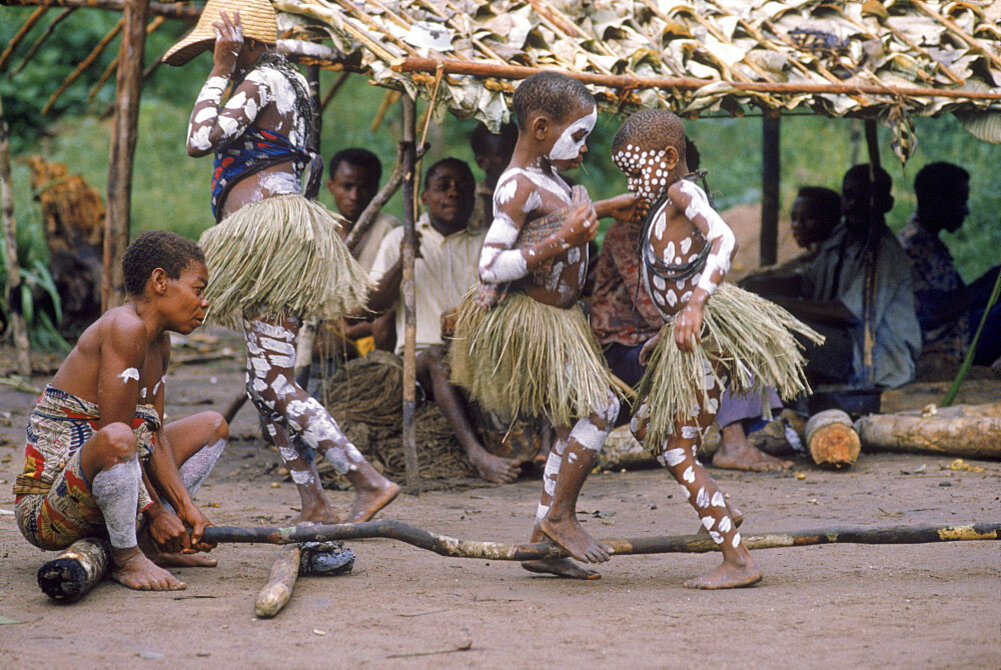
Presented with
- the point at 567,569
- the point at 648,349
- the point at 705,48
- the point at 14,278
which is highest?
the point at 705,48

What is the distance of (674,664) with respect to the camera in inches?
106

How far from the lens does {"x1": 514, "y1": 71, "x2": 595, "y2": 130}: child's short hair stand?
3.49m

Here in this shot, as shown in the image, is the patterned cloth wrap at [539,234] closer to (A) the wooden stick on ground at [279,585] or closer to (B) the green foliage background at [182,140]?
(A) the wooden stick on ground at [279,585]

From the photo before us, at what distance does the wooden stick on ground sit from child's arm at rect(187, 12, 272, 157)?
1457 mm

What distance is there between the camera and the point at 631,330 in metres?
5.81

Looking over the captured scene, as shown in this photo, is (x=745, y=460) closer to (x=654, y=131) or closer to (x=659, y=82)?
(x=659, y=82)

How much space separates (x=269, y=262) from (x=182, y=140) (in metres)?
9.63

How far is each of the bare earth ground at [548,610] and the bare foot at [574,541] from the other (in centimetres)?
12

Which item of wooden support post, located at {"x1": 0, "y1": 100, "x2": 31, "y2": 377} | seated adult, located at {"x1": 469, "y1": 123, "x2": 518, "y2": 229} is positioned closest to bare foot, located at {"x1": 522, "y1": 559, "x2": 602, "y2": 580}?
seated adult, located at {"x1": 469, "y1": 123, "x2": 518, "y2": 229}

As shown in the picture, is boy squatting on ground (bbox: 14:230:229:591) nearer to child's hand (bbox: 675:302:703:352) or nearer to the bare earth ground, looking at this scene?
the bare earth ground

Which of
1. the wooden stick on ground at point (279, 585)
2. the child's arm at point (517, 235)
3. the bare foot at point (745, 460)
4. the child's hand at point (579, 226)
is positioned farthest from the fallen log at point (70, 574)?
the bare foot at point (745, 460)

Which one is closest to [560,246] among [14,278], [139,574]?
[139,574]

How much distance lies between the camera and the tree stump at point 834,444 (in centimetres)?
553

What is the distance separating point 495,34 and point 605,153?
8217 millimetres
